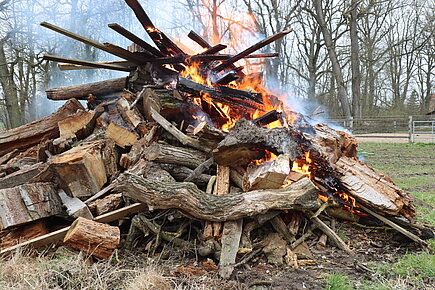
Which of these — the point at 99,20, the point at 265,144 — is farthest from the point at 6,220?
the point at 99,20

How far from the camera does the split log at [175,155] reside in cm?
346

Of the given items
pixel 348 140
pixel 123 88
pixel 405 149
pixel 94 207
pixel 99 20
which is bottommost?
pixel 405 149

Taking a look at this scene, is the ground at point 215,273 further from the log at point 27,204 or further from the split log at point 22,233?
the log at point 27,204

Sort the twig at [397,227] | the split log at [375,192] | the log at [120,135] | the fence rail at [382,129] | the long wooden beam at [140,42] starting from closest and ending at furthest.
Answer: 1. the twig at [397,227]
2. the split log at [375,192]
3. the log at [120,135]
4. the long wooden beam at [140,42]
5. the fence rail at [382,129]

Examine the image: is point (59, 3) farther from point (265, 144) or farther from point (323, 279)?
point (323, 279)

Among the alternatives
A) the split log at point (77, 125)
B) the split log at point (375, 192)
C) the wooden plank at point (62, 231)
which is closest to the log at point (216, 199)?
the wooden plank at point (62, 231)

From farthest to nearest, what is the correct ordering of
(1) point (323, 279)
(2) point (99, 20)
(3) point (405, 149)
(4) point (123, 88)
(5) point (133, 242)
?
(3) point (405, 149), (2) point (99, 20), (4) point (123, 88), (5) point (133, 242), (1) point (323, 279)

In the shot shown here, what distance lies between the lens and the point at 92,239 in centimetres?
266

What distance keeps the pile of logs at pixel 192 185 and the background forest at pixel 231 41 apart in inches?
124

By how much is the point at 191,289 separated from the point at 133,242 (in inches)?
46.0

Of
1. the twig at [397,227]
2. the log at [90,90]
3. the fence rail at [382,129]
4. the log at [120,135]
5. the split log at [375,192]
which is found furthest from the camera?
the fence rail at [382,129]

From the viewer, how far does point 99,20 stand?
9.38m

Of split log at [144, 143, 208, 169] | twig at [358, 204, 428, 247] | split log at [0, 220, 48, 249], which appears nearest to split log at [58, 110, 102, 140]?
split log at [144, 143, 208, 169]

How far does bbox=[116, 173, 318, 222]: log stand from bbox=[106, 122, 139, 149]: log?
112 cm
